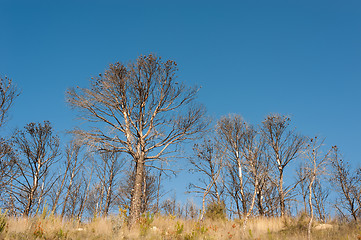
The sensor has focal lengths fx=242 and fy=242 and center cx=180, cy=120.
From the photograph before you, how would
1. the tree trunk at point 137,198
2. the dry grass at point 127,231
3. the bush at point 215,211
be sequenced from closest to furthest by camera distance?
the dry grass at point 127,231, the tree trunk at point 137,198, the bush at point 215,211

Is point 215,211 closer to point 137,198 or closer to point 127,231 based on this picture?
point 137,198

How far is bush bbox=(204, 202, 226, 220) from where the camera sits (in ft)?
38.3

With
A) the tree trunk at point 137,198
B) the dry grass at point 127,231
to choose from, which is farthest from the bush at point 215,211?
the tree trunk at point 137,198

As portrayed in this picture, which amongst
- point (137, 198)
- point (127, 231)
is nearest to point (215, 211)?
point (137, 198)

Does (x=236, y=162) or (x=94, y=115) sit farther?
(x=236, y=162)

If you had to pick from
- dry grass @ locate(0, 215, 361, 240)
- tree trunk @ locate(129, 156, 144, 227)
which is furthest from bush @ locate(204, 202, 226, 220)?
tree trunk @ locate(129, 156, 144, 227)

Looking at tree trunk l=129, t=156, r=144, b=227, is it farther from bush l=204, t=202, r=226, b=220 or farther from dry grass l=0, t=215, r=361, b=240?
bush l=204, t=202, r=226, b=220

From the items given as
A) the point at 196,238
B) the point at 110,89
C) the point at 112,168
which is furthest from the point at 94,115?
the point at 112,168

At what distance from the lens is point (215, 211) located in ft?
38.8

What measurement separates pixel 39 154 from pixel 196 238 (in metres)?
13.9

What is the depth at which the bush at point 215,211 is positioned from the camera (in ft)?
38.3

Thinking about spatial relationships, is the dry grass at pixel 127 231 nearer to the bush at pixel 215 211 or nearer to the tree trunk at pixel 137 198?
the tree trunk at pixel 137 198

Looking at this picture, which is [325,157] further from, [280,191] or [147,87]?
[280,191]

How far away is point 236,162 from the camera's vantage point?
1606cm
